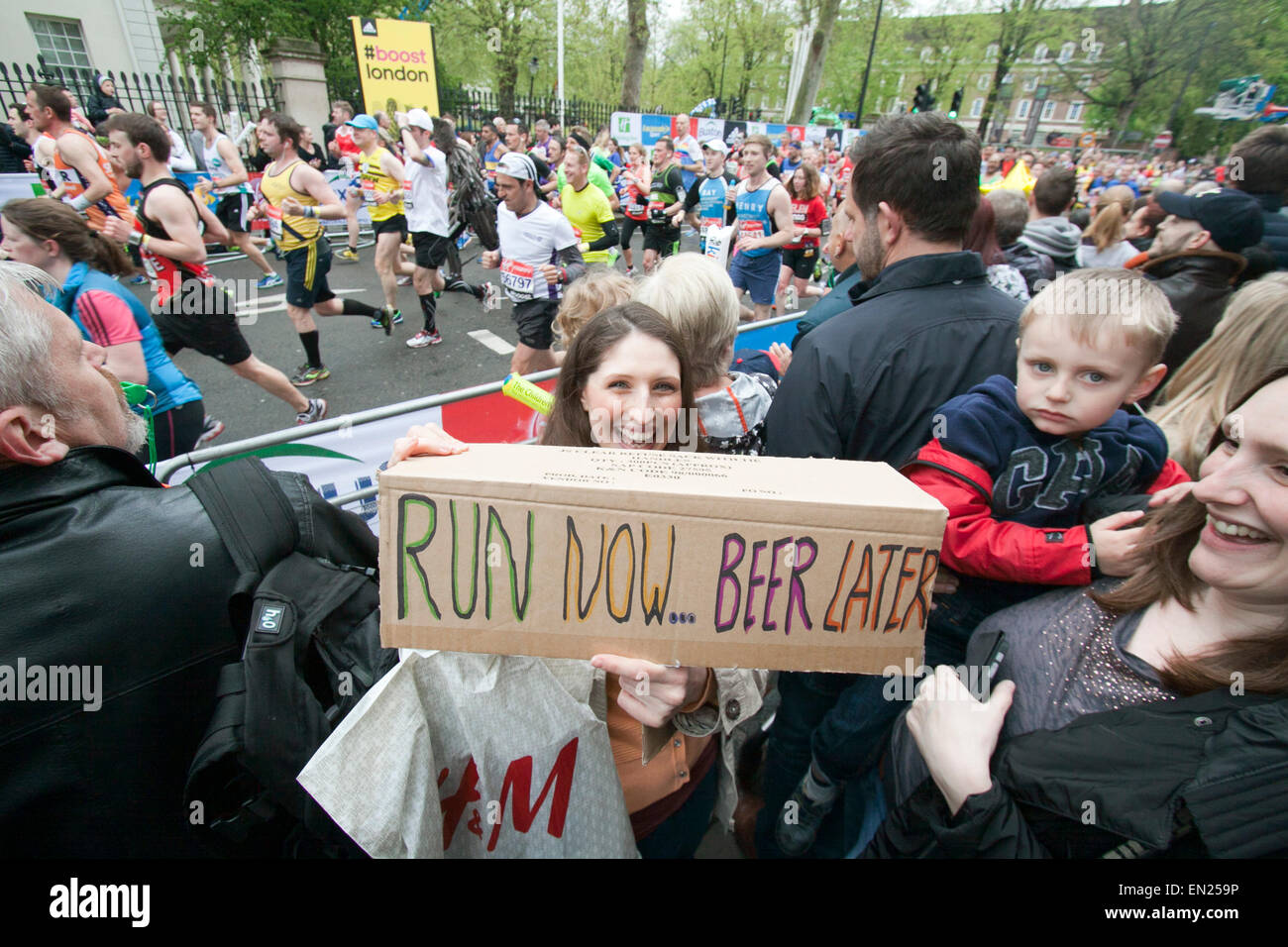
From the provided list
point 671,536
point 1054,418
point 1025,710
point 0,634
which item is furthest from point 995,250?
point 0,634

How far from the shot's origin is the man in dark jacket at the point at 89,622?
102 centimetres

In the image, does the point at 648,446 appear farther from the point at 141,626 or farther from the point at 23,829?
the point at 23,829

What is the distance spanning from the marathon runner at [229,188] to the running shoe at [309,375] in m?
3.70

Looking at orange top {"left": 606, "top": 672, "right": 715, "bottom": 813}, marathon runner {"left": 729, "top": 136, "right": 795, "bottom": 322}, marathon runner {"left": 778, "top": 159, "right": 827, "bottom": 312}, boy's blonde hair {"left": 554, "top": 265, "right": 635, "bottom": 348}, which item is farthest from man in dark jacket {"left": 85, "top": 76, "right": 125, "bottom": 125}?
orange top {"left": 606, "top": 672, "right": 715, "bottom": 813}

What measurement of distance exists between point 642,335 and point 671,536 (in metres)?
0.87

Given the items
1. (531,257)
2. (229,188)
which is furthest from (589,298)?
(229,188)

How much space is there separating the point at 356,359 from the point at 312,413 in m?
1.73

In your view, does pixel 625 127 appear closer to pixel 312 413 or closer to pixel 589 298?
pixel 312 413

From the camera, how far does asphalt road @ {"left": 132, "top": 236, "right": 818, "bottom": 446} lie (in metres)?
5.57

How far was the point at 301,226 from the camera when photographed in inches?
221

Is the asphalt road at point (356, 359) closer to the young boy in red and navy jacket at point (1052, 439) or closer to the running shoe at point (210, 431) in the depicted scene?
the running shoe at point (210, 431)

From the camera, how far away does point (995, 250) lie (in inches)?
133

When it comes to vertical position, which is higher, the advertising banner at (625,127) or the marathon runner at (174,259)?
the advertising banner at (625,127)

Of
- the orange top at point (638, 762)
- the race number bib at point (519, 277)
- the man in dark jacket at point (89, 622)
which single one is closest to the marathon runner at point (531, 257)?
the race number bib at point (519, 277)
